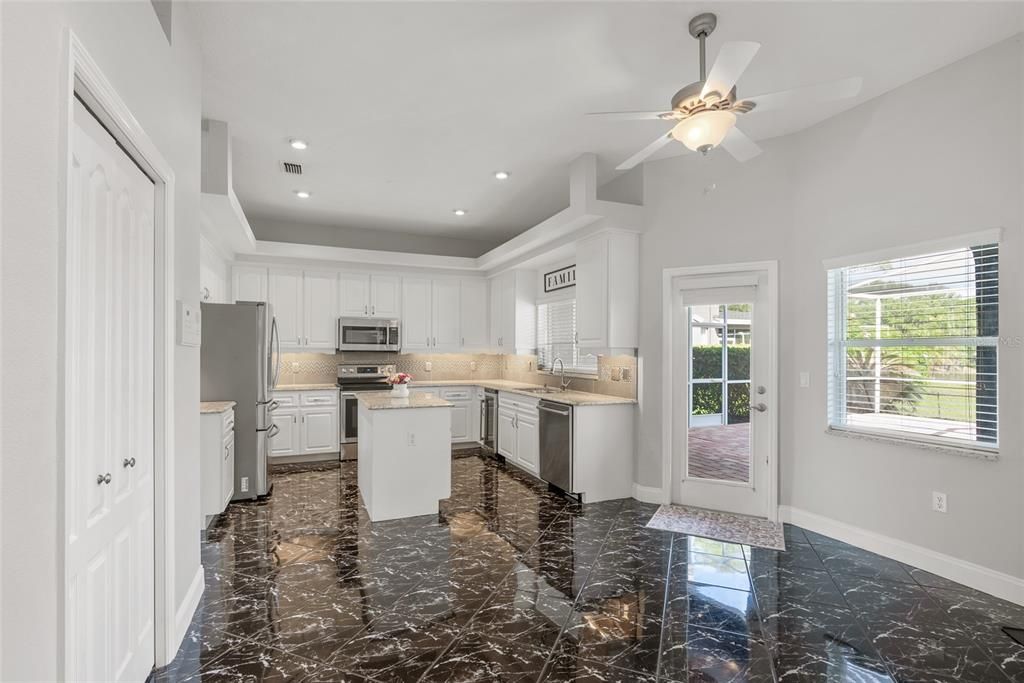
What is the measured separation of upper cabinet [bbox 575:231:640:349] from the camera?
183 inches

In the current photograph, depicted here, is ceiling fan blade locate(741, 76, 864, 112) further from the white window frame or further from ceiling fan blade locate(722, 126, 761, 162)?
the white window frame

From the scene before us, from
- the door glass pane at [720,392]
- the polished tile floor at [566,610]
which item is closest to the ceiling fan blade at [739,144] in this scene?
the door glass pane at [720,392]

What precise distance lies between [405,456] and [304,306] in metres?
3.29

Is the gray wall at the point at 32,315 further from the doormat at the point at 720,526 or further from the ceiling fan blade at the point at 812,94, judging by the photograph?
the doormat at the point at 720,526

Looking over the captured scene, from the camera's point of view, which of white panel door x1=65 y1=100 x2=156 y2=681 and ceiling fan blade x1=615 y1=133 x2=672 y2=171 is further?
ceiling fan blade x1=615 y1=133 x2=672 y2=171

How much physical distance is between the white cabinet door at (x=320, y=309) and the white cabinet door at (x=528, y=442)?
2819 millimetres

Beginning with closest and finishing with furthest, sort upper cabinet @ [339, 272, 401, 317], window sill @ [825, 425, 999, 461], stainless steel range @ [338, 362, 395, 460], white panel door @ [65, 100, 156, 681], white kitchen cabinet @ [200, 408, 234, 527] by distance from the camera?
white panel door @ [65, 100, 156, 681]
window sill @ [825, 425, 999, 461]
white kitchen cabinet @ [200, 408, 234, 527]
stainless steel range @ [338, 362, 395, 460]
upper cabinet @ [339, 272, 401, 317]

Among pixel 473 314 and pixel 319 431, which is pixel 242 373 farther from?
pixel 473 314

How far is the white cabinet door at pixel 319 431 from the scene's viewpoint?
20.1 ft

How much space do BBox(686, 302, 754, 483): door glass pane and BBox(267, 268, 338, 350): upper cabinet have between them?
462 centimetres

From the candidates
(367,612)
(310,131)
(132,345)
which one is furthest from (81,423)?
(310,131)

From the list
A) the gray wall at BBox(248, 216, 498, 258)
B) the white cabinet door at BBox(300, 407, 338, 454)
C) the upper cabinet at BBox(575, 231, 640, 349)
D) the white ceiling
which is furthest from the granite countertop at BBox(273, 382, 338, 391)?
→ the upper cabinet at BBox(575, 231, 640, 349)

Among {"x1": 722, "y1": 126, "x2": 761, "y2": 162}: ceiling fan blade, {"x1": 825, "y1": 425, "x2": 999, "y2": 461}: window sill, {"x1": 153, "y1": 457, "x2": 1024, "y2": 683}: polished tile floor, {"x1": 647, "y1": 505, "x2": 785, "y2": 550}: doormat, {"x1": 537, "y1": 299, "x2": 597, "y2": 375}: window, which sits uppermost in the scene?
{"x1": 722, "y1": 126, "x2": 761, "y2": 162}: ceiling fan blade

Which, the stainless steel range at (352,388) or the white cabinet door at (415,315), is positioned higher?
the white cabinet door at (415,315)
